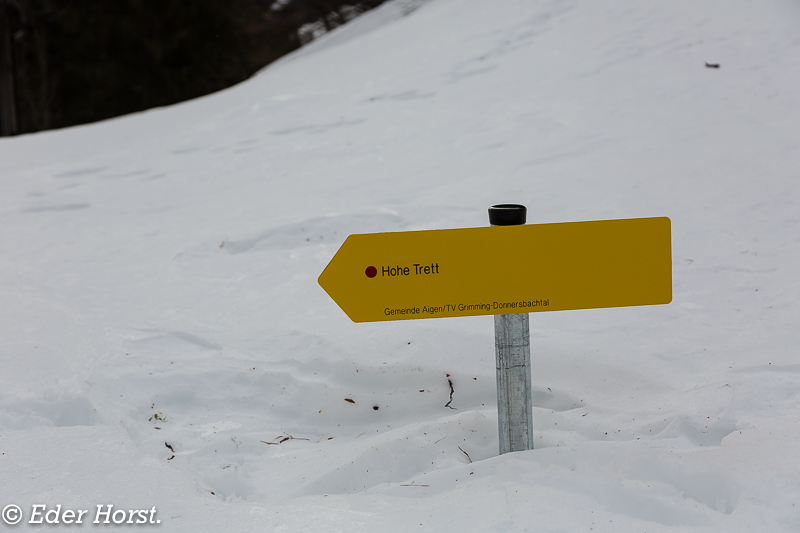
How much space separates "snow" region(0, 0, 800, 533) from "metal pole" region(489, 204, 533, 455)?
8 cm

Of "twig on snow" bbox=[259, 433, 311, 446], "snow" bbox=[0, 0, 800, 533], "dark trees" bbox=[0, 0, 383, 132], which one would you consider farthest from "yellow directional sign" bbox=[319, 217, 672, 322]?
"dark trees" bbox=[0, 0, 383, 132]

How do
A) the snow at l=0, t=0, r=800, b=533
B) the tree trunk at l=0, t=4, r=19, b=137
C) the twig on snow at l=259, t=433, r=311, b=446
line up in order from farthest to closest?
1. the tree trunk at l=0, t=4, r=19, b=137
2. the twig on snow at l=259, t=433, r=311, b=446
3. the snow at l=0, t=0, r=800, b=533

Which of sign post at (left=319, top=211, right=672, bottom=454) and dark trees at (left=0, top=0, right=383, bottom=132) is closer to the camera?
sign post at (left=319, top=211, right=672, bottom=454)

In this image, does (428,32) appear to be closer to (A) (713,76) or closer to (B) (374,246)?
(A) (713,76)

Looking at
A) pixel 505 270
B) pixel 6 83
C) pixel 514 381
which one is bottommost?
pixel 6 83

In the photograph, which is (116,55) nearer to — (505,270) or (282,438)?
(282,438)

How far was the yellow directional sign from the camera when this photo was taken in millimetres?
1590

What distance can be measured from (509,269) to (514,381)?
38 centimetres

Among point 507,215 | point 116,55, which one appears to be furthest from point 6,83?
point 507,215

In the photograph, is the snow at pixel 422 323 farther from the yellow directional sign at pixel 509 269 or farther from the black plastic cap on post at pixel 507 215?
the black plastic cap on post at pixel 507 215

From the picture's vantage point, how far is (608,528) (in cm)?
151

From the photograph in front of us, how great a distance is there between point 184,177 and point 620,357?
441cm

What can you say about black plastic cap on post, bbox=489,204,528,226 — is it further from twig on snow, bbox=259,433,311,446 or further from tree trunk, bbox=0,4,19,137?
tree trunk, bbox=0,4,19,137

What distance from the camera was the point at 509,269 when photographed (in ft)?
5.24
